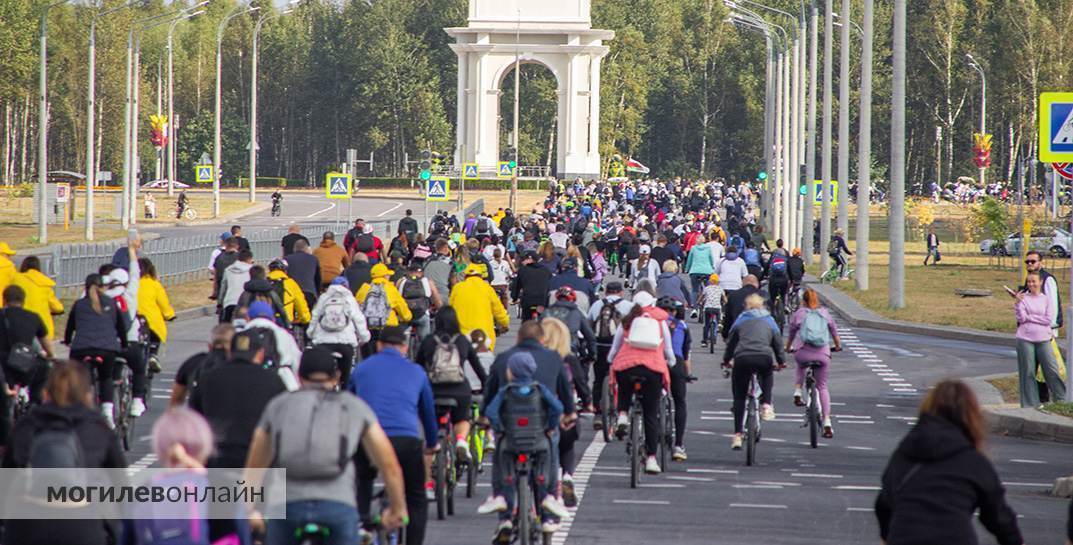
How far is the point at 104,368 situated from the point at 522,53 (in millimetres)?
92496

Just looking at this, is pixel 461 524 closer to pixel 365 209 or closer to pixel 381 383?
pixel 381 383

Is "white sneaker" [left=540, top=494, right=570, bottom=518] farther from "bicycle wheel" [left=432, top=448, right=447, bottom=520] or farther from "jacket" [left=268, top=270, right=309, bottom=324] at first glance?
"jacket" [left=268, top=270, right=309, bottom=324]

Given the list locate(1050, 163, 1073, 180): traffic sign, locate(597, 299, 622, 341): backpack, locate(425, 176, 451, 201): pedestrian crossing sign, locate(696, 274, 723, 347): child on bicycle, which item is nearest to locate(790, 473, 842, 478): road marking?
locate(597, 299, 622, 341): backpack

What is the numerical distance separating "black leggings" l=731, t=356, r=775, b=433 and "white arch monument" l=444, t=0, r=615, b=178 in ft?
295

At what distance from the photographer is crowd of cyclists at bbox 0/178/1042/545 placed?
27.2 feet

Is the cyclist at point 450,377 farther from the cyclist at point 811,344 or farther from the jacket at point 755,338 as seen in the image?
the cyclist at point 811,344

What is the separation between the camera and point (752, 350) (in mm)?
17234

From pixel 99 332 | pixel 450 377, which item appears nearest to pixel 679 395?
pixel 450 377

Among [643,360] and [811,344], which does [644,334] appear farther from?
[811,344]

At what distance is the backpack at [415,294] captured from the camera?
20969mm

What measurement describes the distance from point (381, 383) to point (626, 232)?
31.3m

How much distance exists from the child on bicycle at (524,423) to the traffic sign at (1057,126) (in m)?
9.98

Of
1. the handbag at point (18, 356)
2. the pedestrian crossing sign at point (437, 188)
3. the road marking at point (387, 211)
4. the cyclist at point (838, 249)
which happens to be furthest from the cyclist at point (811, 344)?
the road marking at point (387, 211)

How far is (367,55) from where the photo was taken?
132m
